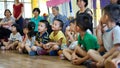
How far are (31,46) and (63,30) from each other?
23.5 inches

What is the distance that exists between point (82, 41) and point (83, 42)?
0.02 meters

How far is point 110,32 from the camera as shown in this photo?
264 centimetres

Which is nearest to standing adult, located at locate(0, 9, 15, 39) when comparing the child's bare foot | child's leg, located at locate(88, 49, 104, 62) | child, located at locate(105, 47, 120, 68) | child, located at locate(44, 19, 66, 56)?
child, located at locate(44, 19, 66, 56)

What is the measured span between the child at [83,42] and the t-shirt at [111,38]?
301 mm

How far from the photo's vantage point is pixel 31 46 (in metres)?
4.37

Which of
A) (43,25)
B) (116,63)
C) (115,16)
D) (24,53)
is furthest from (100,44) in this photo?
(24,53)

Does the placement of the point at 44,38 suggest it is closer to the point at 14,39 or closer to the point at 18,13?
the point at 14,39

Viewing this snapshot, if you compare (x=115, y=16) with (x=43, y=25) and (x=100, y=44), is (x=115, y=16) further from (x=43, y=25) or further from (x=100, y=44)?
(x=43, y=25)

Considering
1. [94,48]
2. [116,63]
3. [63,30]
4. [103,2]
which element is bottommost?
[116,63]

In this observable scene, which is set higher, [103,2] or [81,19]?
[103,2]

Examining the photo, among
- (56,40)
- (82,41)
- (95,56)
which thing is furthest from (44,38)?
(95,56)

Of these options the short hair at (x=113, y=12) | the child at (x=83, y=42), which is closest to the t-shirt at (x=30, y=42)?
the child at (x=83, y=42)

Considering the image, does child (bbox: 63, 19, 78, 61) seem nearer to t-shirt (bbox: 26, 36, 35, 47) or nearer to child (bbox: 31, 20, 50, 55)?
child (bbox: 31, 20, 50, 55)

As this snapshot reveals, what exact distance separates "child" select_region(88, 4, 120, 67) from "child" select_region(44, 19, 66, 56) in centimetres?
132
